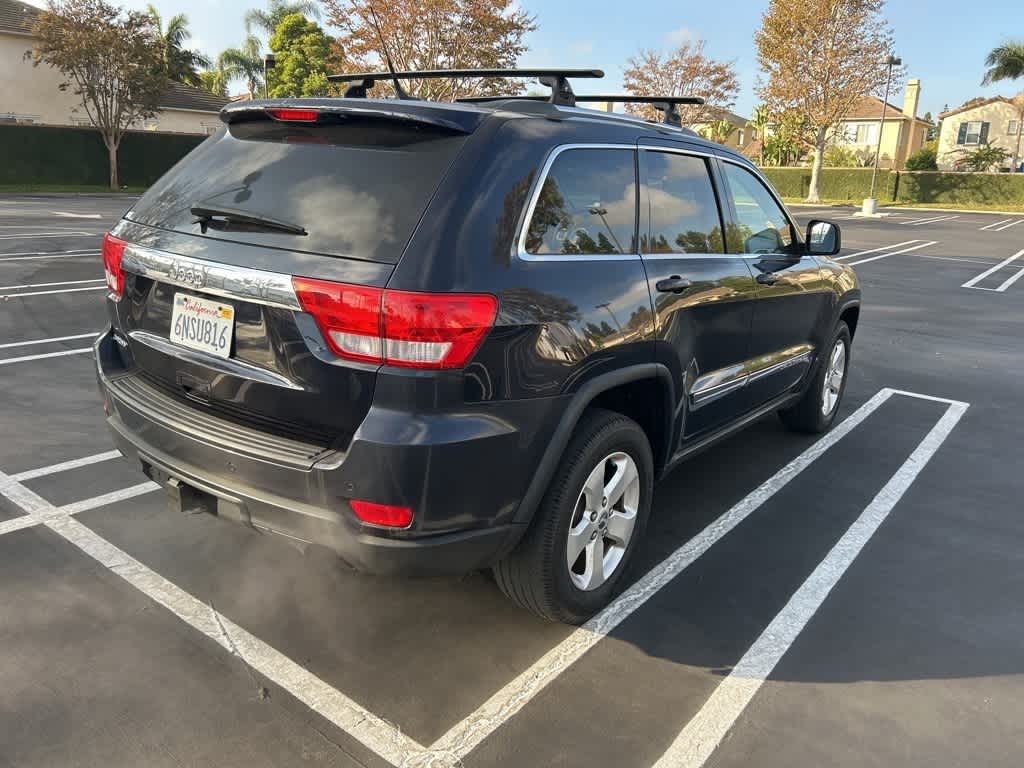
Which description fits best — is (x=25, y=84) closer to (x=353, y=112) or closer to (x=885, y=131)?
(x=353, y=112)

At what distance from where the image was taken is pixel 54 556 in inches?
134

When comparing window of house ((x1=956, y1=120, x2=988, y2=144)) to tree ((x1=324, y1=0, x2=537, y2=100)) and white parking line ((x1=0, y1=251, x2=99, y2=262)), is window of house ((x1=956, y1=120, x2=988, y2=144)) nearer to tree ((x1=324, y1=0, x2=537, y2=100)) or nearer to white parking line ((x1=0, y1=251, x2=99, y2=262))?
tree ((x1=324, y1=0, x2=537, y2=100))

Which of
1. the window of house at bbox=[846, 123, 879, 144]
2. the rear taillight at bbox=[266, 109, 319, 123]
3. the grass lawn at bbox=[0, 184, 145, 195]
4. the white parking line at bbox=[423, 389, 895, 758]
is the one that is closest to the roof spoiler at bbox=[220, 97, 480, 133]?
the rear taillight at bbox=[266, 109, 319, 123]

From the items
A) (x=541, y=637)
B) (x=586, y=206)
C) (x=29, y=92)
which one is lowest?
(x=541, y=637)

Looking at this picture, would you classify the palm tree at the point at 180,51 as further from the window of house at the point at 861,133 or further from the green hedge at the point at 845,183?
the window of house at the point at 861,133

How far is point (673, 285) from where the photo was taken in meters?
3.22

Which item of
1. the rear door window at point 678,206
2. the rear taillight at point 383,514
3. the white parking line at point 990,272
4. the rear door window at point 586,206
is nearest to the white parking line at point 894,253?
the white parking line at point 990,272

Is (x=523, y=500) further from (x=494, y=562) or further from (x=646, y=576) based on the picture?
(x=646, y=576)

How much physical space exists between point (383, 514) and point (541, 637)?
1006mm

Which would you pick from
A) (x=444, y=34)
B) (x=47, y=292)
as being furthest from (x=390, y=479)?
(x=444, y=34)

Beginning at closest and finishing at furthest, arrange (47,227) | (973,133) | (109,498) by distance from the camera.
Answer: (109,498), (47,227), (973,133)

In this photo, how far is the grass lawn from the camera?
1147 inches

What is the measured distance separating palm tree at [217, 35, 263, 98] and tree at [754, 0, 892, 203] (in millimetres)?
34345

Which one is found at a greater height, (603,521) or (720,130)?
(720,130)
